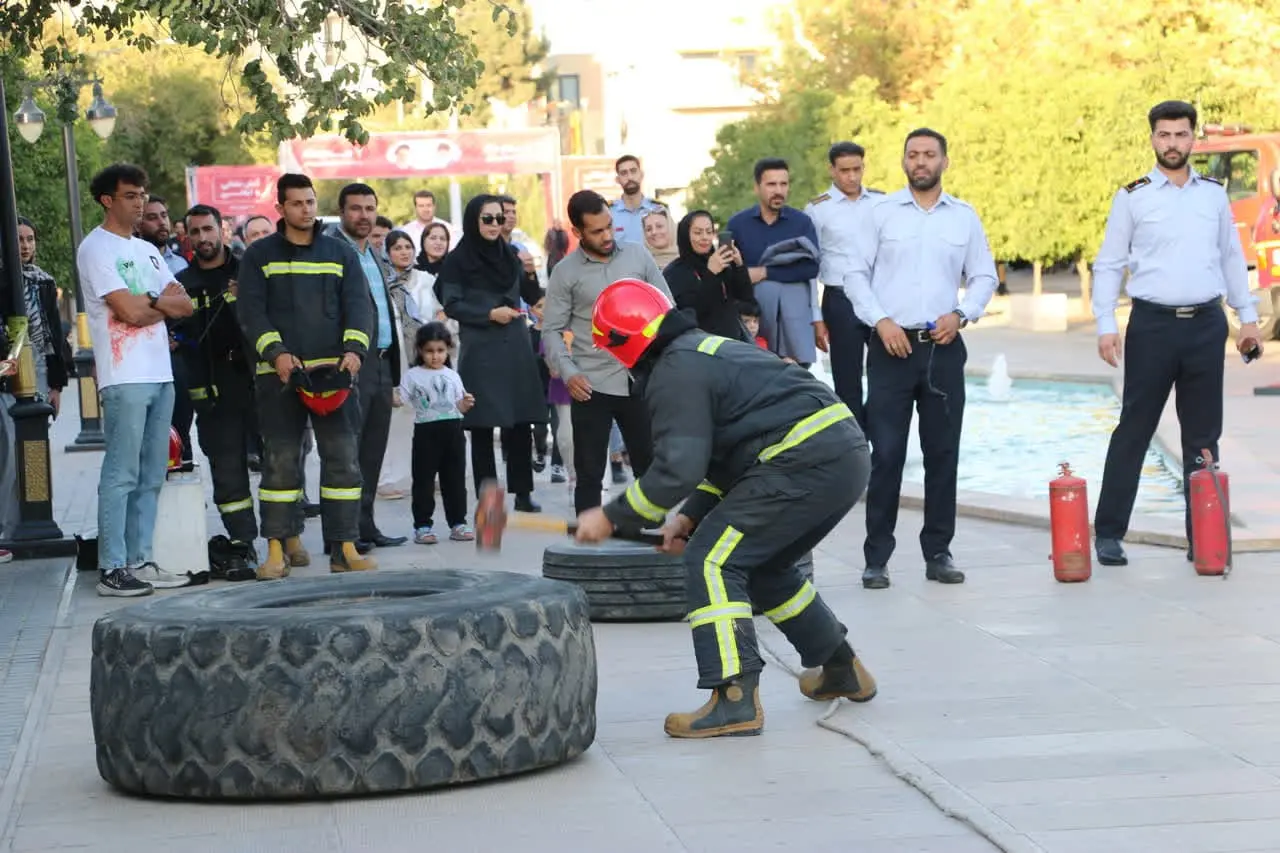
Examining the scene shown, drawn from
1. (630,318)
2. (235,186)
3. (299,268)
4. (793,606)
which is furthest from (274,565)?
(235,186)

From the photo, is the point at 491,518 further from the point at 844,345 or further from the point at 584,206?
the point at 844,345

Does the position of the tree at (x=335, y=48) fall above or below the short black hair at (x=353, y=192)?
above

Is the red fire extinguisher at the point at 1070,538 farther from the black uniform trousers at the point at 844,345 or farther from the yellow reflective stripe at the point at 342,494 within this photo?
the yellow reflective stripe at the point at 342,494

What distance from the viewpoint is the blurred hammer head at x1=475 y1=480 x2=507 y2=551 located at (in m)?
7.36

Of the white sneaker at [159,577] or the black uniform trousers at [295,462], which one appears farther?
the black uniform trousers at [295,462]

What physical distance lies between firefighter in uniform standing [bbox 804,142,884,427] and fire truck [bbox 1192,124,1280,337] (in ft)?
42.2

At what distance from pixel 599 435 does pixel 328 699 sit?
5.55 meters

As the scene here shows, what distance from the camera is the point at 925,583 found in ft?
34.0

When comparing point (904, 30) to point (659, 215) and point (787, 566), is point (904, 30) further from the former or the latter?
point (787, 566)

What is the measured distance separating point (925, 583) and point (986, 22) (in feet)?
116

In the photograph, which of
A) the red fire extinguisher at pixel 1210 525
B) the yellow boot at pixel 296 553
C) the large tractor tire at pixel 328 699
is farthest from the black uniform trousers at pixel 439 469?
the large tractor tire at pixel 328 699

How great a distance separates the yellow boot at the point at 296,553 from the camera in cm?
1172

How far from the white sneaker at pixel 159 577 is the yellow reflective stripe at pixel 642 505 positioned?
16.1 ft

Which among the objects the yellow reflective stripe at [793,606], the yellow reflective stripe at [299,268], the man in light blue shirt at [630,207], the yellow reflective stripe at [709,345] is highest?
the man in light blue shirt at [630,207]
